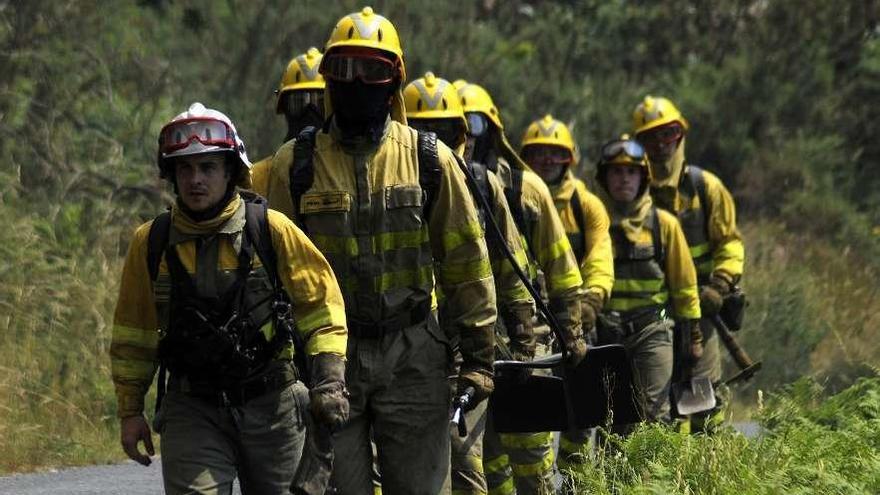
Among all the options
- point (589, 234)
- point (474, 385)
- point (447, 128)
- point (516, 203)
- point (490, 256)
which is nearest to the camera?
point (474, 385)

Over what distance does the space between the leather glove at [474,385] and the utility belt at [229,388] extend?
0.79 metres

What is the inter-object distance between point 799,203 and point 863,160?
2381 millimetres

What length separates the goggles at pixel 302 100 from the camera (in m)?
9.57

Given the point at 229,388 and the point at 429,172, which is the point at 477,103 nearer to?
the point at 429,172

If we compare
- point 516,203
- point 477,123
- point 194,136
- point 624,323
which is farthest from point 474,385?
point 624,323

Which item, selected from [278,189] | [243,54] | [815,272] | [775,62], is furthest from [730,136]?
[278,189]

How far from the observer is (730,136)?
76.0 feet

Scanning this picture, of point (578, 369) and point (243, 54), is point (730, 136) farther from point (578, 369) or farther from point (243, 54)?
point (578, 369)

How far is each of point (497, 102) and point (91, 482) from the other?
10103mm

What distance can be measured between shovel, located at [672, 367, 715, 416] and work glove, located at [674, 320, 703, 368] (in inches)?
3.1

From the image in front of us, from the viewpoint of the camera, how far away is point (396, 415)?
660 cm

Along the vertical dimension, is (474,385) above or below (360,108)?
below

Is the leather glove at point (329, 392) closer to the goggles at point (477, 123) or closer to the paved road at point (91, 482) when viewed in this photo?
the goggles at point (477, 123)

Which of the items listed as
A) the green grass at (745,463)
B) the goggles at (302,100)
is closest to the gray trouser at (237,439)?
the green grass at (745,463)
